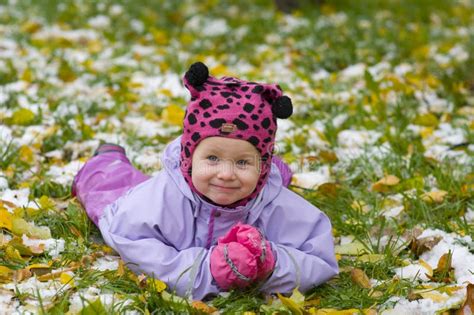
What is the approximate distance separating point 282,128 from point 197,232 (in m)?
1.81

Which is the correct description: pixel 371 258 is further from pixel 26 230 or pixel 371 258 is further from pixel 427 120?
pixel 427 120

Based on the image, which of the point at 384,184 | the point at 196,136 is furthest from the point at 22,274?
the point at 384,184

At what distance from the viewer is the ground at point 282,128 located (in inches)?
94.0

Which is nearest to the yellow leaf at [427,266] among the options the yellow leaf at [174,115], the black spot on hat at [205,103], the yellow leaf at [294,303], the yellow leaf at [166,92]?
the yellow leaf at [294,303]

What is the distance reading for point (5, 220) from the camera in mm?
2686

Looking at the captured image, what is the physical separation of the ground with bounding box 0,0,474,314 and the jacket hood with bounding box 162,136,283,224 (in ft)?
1.04

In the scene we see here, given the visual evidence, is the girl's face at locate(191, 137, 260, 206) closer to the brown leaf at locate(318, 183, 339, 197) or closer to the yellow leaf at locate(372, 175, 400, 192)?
the brown leaf at locate(318, 183, 339, 197)

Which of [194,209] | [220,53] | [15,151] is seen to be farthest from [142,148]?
[220,53]

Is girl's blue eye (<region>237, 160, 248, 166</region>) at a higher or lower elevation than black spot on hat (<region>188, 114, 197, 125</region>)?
lower

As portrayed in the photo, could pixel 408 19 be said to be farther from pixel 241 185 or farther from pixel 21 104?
pixel 241 185

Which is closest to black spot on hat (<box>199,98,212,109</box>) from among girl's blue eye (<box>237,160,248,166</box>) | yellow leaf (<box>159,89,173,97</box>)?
girl's blue eye (<box>237,160,248,166</box>)

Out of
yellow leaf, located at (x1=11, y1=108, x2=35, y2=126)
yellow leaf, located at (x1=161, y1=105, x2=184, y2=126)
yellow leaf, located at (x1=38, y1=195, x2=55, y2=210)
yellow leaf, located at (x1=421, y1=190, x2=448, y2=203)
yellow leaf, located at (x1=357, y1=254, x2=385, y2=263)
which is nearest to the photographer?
yellow leaf, located at (x1=357, y1=254, x2=385, y2=263)

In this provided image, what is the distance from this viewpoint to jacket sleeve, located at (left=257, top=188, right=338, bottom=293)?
2.43 m

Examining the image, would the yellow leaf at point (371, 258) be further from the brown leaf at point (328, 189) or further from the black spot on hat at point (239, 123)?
the black spot on hat at point (239, 123)
